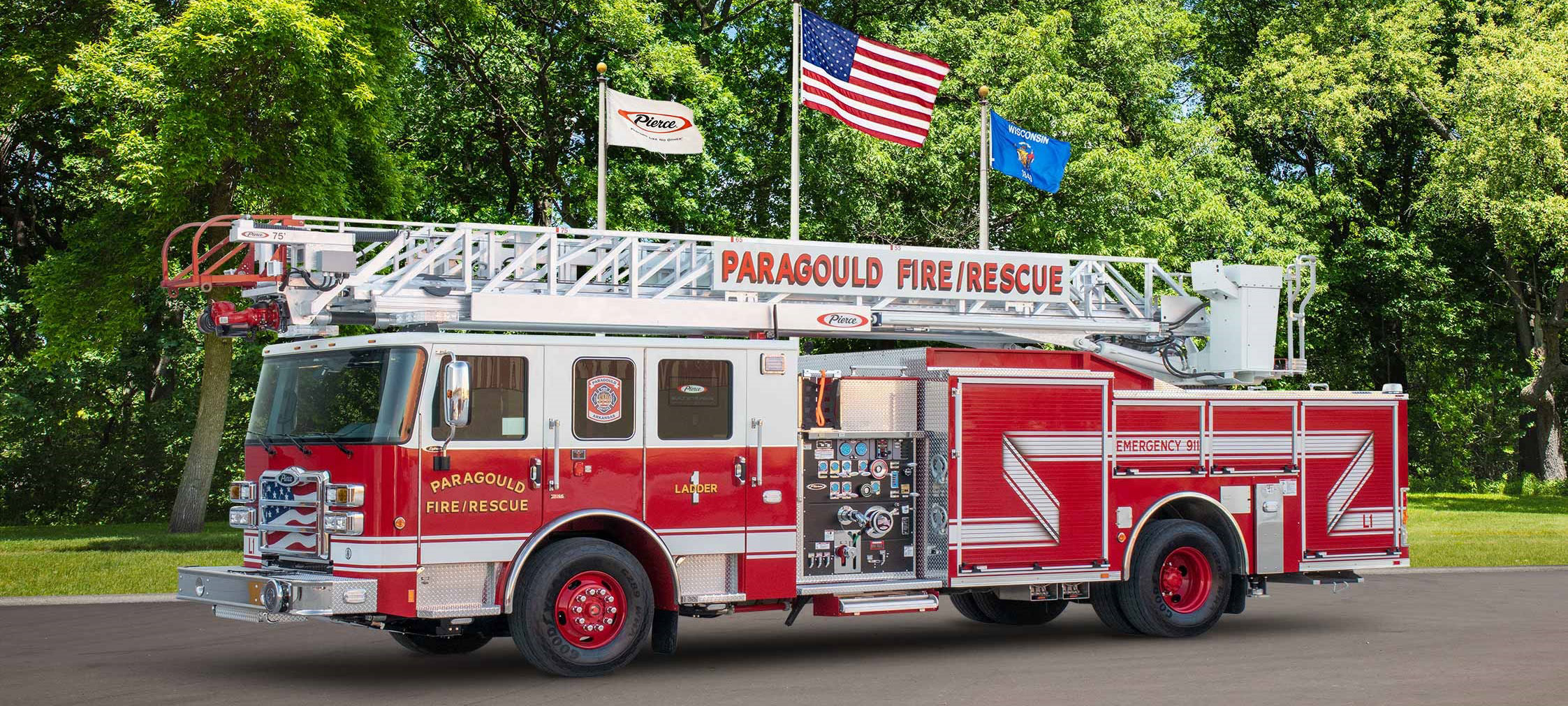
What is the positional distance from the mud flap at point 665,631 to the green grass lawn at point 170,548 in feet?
29.3

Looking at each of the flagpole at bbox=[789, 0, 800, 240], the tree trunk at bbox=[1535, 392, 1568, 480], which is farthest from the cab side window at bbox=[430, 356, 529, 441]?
the tree trunk at bbox=[1535, 392, 1568, 480]

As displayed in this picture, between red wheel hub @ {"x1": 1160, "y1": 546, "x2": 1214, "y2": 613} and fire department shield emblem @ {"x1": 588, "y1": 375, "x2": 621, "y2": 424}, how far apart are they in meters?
5.50

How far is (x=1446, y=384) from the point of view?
4791 centimetres

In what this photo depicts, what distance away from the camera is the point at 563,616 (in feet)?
36.7

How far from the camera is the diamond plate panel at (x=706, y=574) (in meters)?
11.7

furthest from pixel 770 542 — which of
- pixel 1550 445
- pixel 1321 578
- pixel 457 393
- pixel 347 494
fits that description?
pixel 1550 445

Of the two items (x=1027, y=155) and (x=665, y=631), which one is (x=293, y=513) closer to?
(x=665, y=631)

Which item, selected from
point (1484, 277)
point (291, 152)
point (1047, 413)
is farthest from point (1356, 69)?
point (1047, 413)

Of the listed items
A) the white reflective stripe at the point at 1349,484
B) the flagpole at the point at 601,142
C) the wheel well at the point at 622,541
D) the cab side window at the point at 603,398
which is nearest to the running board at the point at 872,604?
the wheel well at the point at 622,541

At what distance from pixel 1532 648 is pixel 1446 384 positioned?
122ft

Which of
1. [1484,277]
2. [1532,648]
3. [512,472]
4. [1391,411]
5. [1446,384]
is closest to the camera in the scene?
[512,472]

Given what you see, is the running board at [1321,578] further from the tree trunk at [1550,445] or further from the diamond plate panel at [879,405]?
the tree trunk at [1550,445]

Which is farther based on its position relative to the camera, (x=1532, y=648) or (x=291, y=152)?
(x=291, y=152)

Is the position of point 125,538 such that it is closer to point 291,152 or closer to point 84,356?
point 291,152
